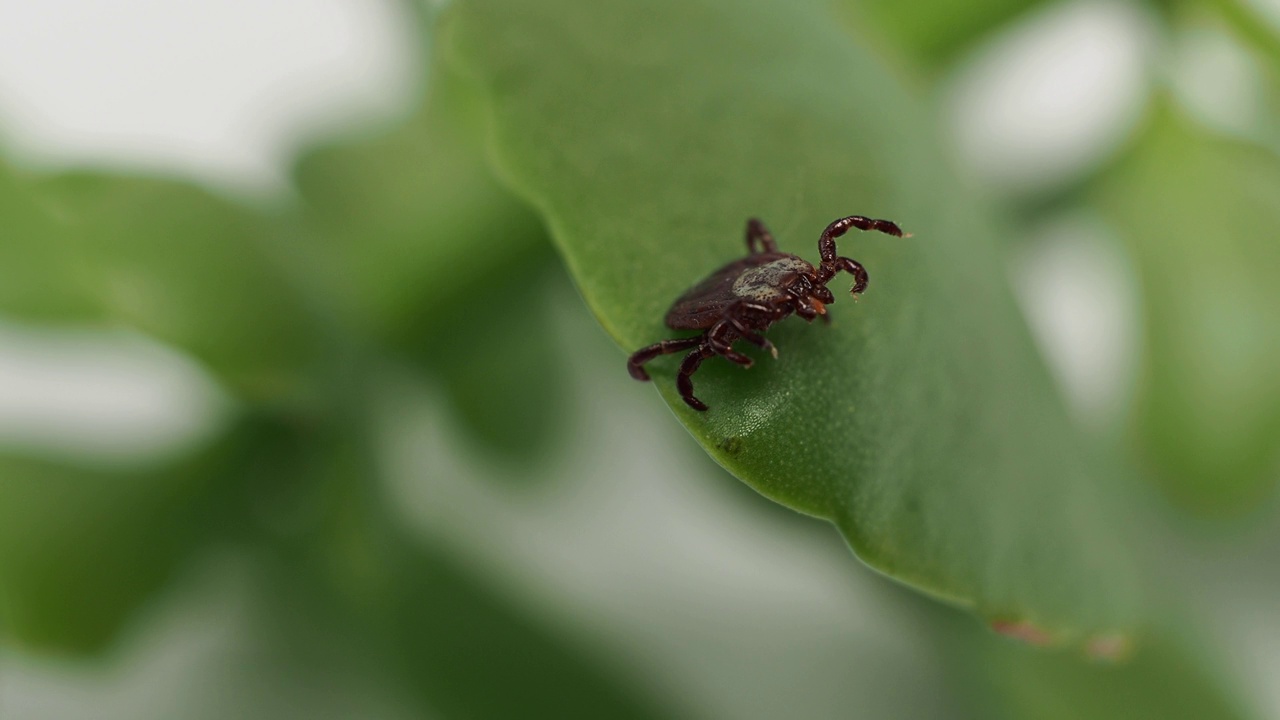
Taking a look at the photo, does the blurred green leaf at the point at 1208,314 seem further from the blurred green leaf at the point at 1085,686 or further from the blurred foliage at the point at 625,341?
the blurred green leaf at the point at 1085,686

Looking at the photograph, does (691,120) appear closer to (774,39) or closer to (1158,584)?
(774,39)

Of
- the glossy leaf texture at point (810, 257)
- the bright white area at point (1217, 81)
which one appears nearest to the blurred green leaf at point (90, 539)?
the glossy leaf texture at point (810, 257)

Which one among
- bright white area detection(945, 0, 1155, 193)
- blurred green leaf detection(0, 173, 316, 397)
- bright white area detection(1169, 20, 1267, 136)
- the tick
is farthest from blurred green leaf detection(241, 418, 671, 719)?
bright white area detection(1169, 20, 1267, 136)

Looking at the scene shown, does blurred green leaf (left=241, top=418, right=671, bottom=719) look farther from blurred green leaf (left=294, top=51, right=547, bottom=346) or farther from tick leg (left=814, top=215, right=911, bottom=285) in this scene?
tick leg (left=814, top=215, right=911, bottom=285)

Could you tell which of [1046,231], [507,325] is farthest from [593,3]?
[1046,231]

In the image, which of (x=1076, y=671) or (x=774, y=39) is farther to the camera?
(x=1076, y=671)

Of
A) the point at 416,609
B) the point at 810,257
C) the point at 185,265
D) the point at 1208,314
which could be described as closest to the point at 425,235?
the point at 185,265

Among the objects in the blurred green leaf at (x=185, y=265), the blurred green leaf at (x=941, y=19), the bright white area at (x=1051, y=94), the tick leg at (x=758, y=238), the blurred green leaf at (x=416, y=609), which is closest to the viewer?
the tick leg at (x=758, y=238)

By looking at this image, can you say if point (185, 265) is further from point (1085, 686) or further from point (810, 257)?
point (1085, 686)
